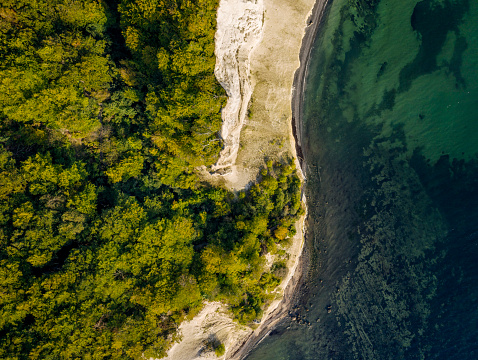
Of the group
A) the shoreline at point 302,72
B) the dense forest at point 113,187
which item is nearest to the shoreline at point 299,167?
the shoreline at point 302,72

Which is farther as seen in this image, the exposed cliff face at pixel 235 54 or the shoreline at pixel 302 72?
the shoreline at pixel 302 72

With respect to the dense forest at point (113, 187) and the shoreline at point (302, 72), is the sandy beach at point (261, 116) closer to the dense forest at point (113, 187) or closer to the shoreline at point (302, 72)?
the shoreline at point (302, 72)

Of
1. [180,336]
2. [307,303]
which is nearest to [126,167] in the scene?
[180,336]

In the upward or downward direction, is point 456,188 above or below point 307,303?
above

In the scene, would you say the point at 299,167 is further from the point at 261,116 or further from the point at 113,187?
the point at 113,187

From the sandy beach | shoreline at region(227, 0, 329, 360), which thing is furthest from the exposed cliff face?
shoreline at region(227, 0, 329, 360)

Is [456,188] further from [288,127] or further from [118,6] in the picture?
[118,6]

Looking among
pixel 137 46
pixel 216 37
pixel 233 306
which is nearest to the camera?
pixel 216 37
